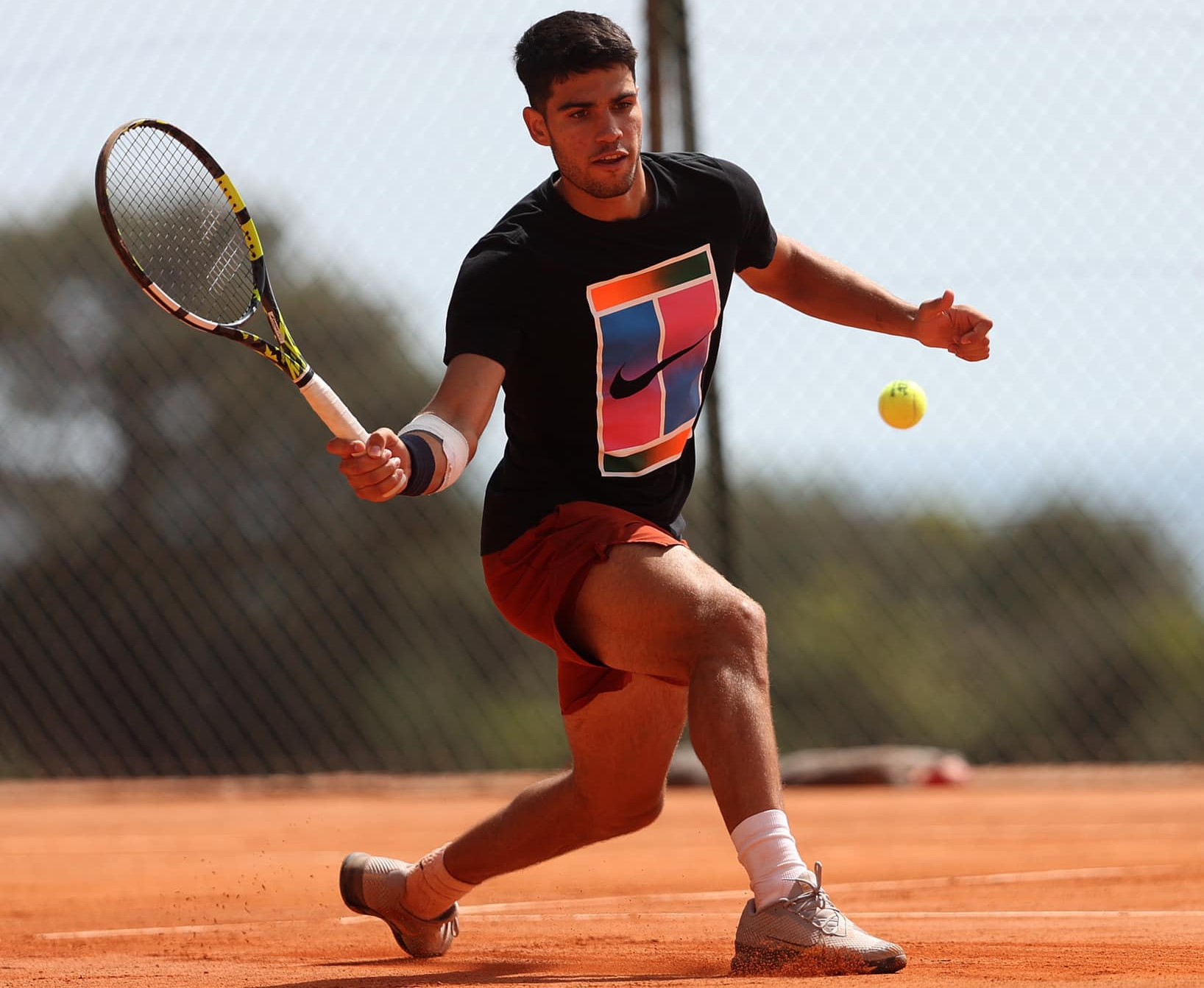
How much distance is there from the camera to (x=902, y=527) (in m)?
12.9

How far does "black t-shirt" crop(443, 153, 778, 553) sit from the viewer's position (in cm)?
325

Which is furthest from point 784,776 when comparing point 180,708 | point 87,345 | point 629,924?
point 87,345

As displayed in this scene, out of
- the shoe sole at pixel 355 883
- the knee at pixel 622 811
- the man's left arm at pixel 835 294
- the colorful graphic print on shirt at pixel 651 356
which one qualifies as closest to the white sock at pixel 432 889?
the shoe sole at pixel 355 883

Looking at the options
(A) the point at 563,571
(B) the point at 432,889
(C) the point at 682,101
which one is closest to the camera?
(A) the point at 563,571

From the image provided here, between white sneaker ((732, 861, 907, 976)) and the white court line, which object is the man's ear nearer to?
white sneaker ((732, 861, 907, 976))

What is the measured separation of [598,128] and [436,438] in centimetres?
69

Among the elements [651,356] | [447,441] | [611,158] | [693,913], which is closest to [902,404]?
[651,356]

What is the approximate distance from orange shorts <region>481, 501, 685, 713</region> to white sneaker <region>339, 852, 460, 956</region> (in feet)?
1.81

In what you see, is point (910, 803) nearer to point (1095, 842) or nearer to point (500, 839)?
point (1095, 842)

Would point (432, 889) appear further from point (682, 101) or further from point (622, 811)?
point (682, 101)

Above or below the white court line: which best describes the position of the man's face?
above

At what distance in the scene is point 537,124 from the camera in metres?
3.41

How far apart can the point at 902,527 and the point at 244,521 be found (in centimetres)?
453

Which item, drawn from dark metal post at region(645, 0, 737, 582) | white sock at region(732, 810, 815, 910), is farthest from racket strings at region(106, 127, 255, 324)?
dark metal post at region(645, 0, 737, 582)
